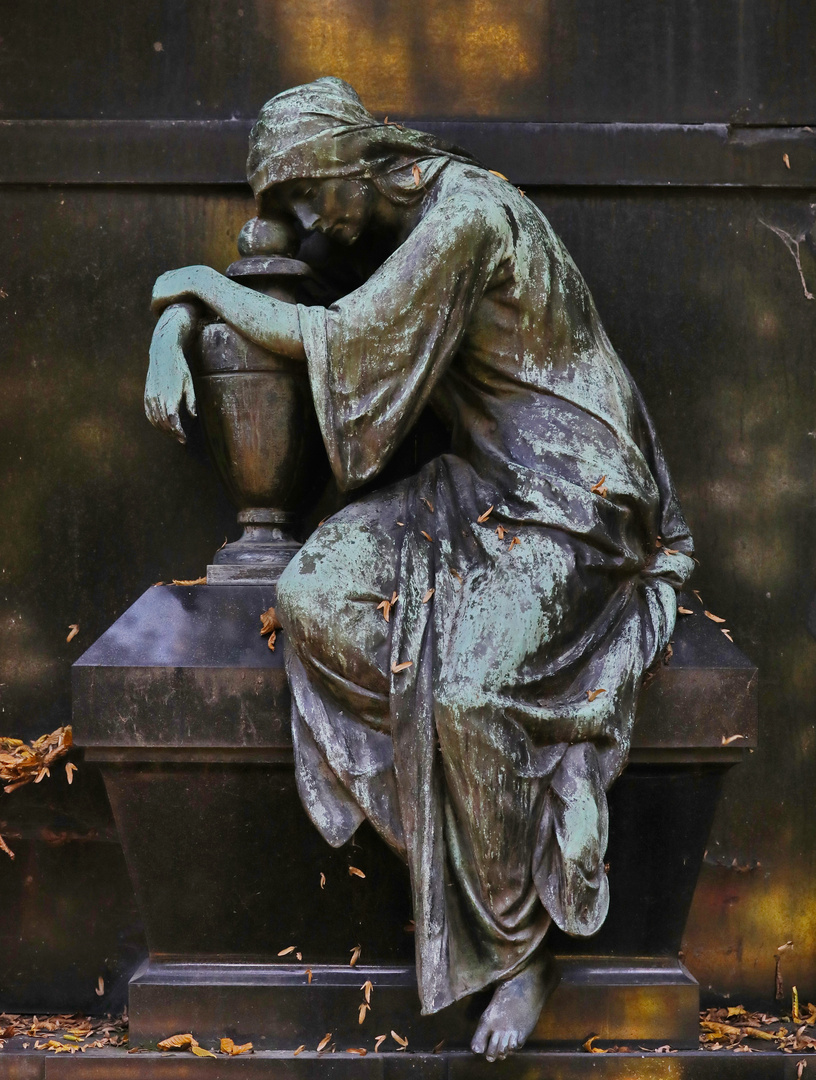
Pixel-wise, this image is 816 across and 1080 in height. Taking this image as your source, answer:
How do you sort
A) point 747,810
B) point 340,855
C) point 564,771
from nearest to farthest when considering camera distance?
point 564,771 < point 340,855 < point 747,810

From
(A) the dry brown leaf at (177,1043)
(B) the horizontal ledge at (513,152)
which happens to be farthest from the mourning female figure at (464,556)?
(A) the dry brown leaf at (177,1043)

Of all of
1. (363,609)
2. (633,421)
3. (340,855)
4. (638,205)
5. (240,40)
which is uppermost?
(240,40)

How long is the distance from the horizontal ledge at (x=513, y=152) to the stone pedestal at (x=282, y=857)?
4.56ft

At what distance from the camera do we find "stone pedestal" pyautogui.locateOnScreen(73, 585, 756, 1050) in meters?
3.63

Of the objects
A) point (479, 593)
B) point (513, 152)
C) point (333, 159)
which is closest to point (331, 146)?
point (333, 159)

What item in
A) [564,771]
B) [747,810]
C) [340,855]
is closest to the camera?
[564,771]

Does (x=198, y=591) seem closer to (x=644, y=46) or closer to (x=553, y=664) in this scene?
(x=553, y=664)

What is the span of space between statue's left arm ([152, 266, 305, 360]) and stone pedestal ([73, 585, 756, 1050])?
2.11 feet

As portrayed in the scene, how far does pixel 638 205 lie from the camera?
14.5 ft

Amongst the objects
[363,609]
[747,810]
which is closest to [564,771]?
[363,609]

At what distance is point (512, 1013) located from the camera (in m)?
3.44

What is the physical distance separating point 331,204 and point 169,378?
61 cm

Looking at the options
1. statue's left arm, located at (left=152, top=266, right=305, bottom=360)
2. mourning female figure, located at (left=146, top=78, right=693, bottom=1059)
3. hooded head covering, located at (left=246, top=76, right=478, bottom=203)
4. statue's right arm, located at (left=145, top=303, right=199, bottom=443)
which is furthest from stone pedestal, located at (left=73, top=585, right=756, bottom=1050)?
hooded head covering, located at (left=246, top=76, right=478, bottom=203)

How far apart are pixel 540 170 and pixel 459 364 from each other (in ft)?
2.92
